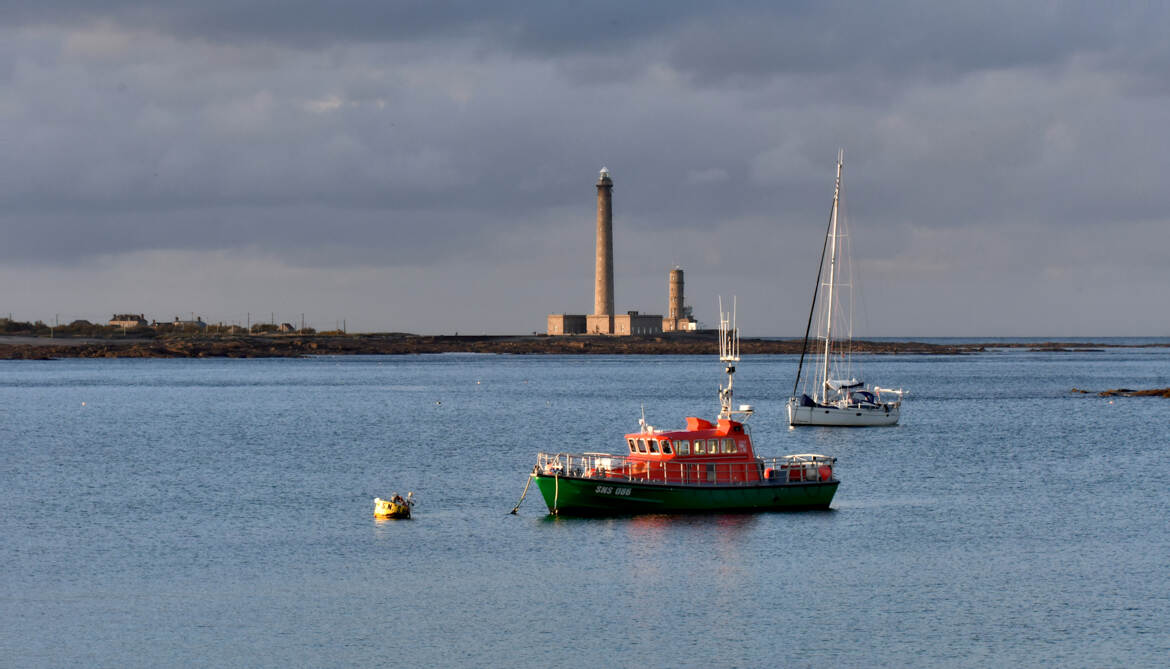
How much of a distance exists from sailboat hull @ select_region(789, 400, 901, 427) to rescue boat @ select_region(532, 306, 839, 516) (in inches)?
1476

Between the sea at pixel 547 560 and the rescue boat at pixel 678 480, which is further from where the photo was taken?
the rescue boat at pixel 678 480

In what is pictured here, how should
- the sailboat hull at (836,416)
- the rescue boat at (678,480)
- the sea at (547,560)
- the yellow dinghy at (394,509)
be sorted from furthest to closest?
the sailboat hull at (836,416) < the yellow dinghy at (394,509) < the rescue boat at (678,480) < the sea at (547,560)

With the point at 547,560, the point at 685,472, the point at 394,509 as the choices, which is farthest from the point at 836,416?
the point at 547,560

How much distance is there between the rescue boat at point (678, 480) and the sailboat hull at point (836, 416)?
3749 centimetres

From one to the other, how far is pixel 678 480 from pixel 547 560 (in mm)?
8785

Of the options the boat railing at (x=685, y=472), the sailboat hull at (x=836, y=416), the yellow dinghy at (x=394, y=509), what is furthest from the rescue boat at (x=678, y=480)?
the sailboat hull at (x=836, y=416)

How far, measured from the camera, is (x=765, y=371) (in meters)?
196

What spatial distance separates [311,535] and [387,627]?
42.7ft

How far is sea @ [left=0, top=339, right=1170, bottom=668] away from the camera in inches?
1218

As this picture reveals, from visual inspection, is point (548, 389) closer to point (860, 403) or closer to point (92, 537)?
point (860, 403)

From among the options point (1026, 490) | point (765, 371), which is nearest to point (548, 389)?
point (765, 371)

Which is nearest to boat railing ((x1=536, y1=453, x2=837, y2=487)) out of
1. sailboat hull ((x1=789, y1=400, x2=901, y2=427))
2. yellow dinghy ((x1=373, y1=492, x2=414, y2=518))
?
yellow dinghy ((x1=373, y1=492, x2=414, y2=518))

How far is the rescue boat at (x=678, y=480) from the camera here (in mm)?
47250

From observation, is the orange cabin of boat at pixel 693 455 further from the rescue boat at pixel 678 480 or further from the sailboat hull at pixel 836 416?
the sailboat hull at pixel 836 416
